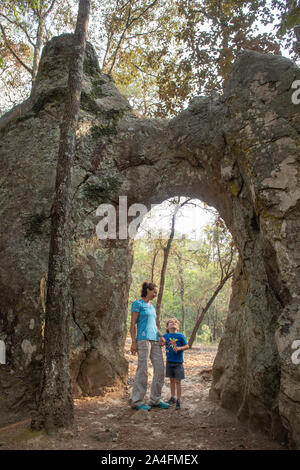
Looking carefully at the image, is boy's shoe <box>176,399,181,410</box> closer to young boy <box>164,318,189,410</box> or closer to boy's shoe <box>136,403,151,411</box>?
young boy <box>164,318,189,410</box>

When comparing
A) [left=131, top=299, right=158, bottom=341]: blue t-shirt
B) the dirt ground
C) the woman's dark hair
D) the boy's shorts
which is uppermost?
the woman's dark hair

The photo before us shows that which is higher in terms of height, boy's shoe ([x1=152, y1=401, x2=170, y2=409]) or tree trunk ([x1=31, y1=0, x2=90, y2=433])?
tree trunk ([x1=31, y1=0, x2=90, y2=433])

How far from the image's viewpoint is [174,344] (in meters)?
5.49

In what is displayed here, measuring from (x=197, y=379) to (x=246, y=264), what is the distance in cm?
404

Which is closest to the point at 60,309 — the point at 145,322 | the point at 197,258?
the point at 145,322

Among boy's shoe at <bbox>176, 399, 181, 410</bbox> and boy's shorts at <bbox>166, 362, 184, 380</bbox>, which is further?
boy's shorts at <bbox>166, 362, 184, 380</bbox>

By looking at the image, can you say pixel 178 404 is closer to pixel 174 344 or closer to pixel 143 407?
pixel 143 407

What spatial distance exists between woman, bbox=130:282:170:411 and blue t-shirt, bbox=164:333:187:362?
0.56 feet

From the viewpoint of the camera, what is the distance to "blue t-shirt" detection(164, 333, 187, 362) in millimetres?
5488

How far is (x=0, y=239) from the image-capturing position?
555 cm

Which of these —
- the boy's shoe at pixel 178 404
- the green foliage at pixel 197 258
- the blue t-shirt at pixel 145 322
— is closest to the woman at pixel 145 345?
the blue t-shirt at pixel 145 322

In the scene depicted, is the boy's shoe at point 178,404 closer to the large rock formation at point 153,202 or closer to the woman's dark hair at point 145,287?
the large rock formation at point 153,202

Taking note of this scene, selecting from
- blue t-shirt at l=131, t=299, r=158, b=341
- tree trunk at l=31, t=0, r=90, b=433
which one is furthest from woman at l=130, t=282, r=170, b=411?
tree trunk at l=31, t=0, r=90, b=433
